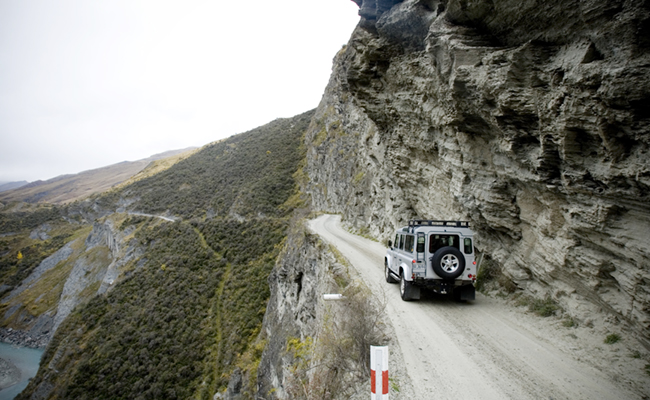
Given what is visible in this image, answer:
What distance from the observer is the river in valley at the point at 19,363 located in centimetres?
4288

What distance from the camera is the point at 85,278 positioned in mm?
62062

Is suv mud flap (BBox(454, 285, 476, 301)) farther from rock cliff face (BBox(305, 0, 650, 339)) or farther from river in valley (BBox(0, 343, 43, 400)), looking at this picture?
river in valley (BBox(0, 343, 43, 400))

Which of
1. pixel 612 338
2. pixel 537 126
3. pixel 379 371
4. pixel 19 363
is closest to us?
pixel 379 371

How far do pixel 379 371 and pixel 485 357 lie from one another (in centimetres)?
338

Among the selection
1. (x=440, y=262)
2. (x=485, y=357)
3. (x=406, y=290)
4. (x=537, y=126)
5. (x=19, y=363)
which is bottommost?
(x=19, y=363)

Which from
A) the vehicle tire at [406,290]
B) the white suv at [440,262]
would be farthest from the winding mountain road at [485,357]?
the white suv at [440,262]

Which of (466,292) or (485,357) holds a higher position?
(466,292)

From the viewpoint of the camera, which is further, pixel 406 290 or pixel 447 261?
pixel 406 290

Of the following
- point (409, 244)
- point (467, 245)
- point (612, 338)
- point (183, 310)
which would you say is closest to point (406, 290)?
point (409, 244)

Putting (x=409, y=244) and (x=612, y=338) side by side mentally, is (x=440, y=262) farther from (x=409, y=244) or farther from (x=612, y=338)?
(x=612, y=338)

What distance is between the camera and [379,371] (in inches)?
147

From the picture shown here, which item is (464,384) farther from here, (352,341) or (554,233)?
(554,233)

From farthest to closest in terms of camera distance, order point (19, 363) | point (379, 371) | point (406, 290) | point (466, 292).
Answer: point (19, 363) < point (406, 290) < point (466, 292) < point (379, 371)

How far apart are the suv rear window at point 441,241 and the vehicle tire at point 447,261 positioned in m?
0.27
